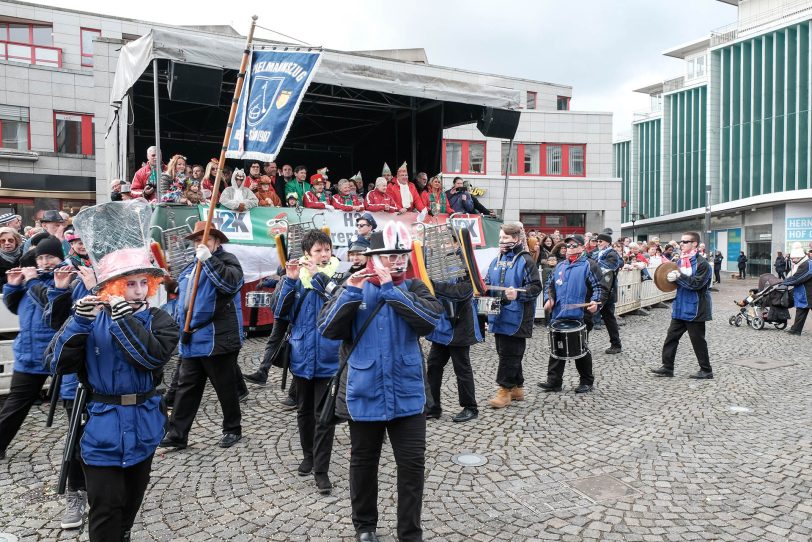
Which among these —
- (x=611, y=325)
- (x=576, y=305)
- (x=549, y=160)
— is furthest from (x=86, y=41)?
(x=576, y=305)

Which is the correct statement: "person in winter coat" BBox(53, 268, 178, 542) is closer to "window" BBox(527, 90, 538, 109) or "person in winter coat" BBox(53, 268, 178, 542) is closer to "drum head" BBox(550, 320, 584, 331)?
"drum head" BBox(550, 320, 584, 331)

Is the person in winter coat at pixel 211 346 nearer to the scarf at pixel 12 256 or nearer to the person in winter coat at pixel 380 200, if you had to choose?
the scarf at pixel 12 256

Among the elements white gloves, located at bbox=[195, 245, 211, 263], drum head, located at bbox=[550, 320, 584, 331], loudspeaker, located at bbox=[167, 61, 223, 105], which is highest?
loudspeaker, located at bbox=[167, 61, 223, 105]

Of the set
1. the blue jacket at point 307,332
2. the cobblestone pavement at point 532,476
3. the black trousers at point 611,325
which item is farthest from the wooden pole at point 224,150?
the black trousers at point 611,325

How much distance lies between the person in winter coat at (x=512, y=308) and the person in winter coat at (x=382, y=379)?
9.75ft

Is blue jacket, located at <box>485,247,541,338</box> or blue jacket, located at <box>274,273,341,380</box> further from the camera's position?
blue jacket, located at <box>485,247,541,338</box>

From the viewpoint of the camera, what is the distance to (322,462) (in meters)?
4.34

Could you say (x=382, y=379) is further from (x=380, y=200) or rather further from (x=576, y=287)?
(x=380, y=200)

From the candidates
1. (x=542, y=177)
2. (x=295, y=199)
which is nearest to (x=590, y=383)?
(x=295, y=199)

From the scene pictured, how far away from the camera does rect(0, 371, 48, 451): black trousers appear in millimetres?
4848

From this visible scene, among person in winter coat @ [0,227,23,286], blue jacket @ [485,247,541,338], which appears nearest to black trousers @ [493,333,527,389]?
blue jacket @ [485,247,541,338]

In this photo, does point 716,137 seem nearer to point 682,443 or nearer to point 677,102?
point 677,102

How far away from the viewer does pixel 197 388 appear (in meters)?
5.23

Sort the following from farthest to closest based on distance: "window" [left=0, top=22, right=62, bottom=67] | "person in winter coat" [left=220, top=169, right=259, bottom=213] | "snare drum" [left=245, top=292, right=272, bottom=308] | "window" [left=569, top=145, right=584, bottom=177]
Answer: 1. "window" [left=569, top=145, right=584, bottom=177]
2. "window" [left=0, top=22, right=62, bottom=67]
3. "person in winter coat" [left=220, top=169, right=259, bottom=213]
4. "snare drum" [left=245, top=292, right=272, bottom=308]
